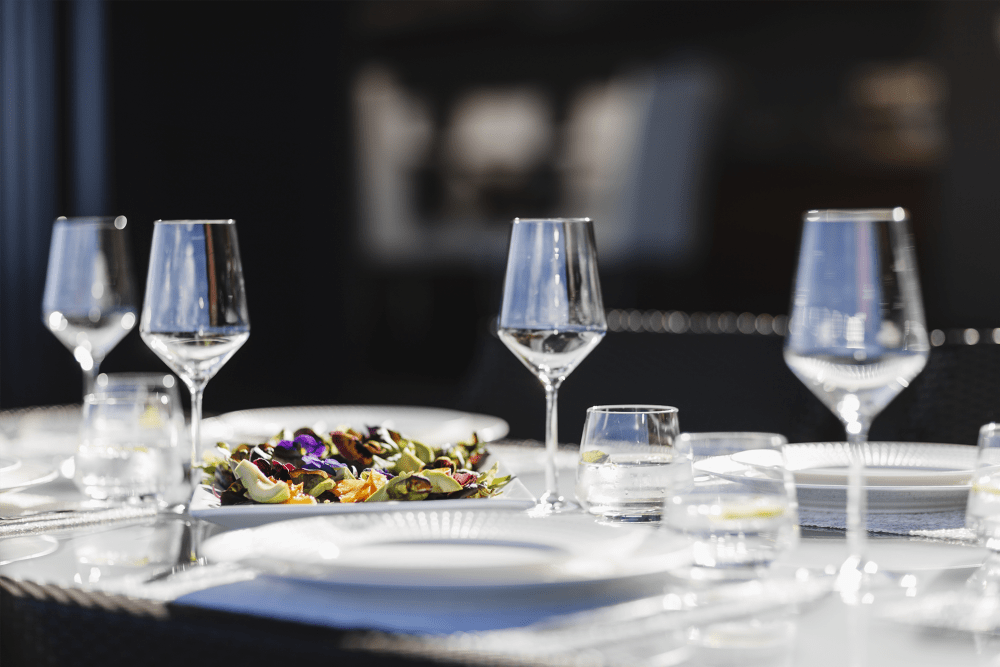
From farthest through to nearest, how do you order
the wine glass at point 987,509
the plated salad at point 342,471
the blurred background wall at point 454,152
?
the blurred background wall at point 454,152 → the plated salad at point 342,471 → the wine glass at point 987,509

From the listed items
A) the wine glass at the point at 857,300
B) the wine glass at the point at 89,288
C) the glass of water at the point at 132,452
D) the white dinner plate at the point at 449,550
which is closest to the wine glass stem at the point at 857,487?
the wine glass at the point at 857,300

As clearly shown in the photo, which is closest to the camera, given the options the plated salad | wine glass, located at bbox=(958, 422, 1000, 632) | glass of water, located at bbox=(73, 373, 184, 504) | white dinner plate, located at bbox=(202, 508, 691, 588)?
white dinner plate, located at bbox=(202, 508, 691, 588)

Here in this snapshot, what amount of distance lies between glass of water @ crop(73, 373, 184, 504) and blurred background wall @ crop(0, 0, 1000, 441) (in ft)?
9.65

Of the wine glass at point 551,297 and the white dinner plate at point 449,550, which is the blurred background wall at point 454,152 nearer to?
the wine glass at point 551,297

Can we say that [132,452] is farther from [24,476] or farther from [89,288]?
[89,288]

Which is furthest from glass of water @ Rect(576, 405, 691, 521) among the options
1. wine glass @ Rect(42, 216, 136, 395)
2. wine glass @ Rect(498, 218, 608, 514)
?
wine glass @ Rect(42, 216, 136, 395)

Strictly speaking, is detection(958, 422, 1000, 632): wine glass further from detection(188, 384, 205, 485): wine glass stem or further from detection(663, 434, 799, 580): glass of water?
detection(188, 384, 205, 485): wine glass stem

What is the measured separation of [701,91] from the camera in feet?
16.2

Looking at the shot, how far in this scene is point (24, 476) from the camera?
3.31 feet

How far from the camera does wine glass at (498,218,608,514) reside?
3.07 feet

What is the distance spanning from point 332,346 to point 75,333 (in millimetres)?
3394

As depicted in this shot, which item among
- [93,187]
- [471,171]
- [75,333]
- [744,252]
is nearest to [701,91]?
[744,252]

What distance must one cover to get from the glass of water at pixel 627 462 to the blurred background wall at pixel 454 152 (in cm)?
297

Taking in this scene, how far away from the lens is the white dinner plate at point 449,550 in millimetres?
619
